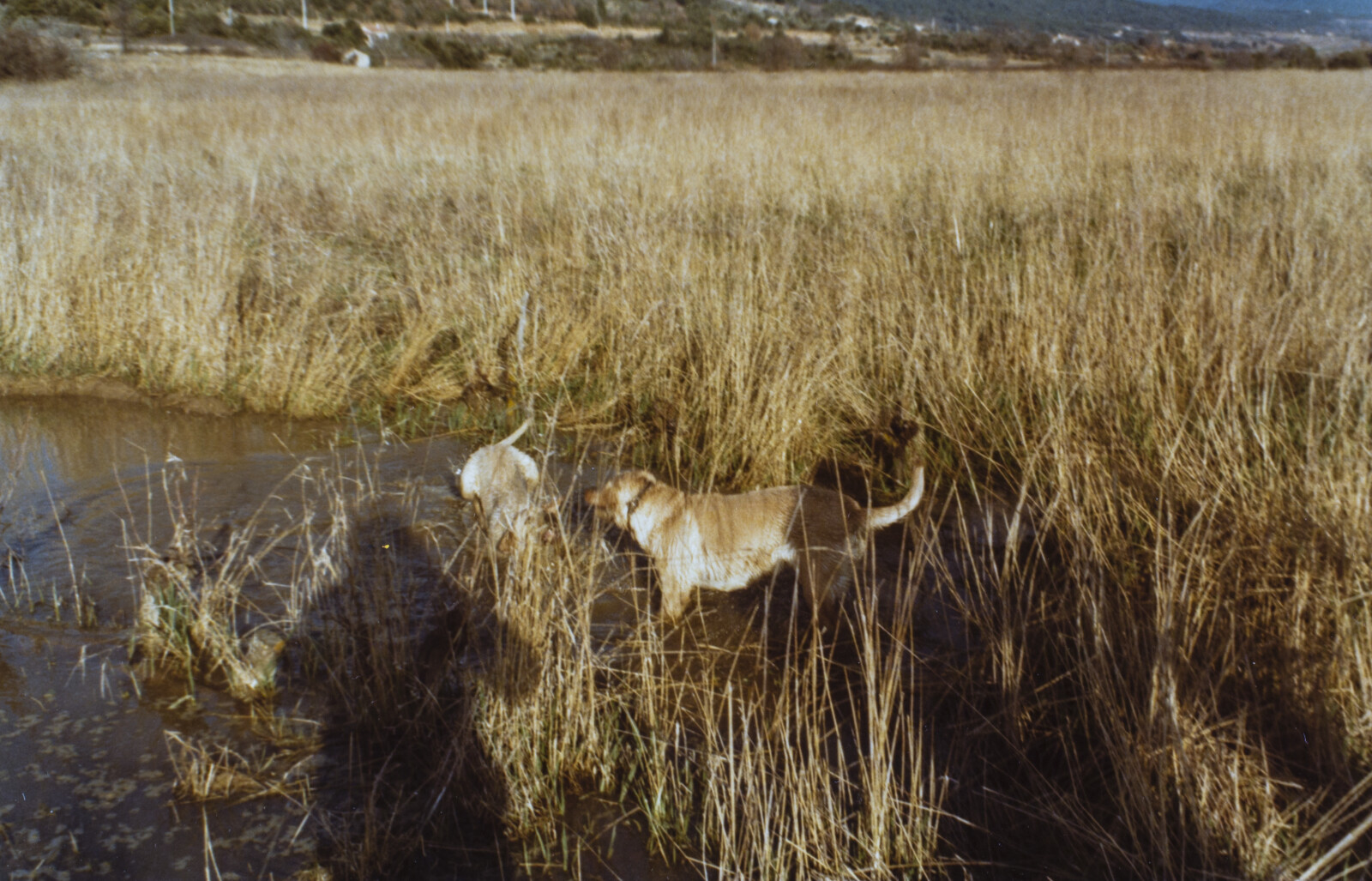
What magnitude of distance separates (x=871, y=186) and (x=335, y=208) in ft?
17.4

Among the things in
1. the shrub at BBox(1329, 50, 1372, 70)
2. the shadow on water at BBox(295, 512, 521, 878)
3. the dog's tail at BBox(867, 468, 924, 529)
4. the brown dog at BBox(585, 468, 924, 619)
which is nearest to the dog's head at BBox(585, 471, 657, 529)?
the brown dog at BBox(585, 468, 924, 619)

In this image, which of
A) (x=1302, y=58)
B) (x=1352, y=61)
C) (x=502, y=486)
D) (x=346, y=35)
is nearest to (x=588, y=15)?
(x=346, y=35)

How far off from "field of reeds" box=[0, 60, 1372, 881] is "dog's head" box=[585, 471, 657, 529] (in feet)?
0.91

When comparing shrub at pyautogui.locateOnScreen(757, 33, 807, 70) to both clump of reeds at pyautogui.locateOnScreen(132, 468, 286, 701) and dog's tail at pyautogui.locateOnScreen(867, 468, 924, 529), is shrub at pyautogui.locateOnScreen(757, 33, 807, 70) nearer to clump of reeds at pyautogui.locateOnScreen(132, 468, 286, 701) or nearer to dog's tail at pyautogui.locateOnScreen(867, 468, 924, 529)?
dog's tail at pyautogui.locateOnScreen(867, 468, 924, 529)

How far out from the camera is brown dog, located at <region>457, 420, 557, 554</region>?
3.64 metres

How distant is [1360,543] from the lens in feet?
8.68

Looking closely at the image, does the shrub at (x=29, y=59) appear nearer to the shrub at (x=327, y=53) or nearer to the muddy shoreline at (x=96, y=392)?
the shrub at (x=327, y=53)

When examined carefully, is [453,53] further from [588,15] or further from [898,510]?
[898,510]

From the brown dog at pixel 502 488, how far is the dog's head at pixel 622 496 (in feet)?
0.80

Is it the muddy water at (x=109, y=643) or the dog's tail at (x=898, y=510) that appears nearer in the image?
the muddy water at (x=109, y=643)

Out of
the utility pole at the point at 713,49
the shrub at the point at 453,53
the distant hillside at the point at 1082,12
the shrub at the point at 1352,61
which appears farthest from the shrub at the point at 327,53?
the distant hillside at the point at 1082,12

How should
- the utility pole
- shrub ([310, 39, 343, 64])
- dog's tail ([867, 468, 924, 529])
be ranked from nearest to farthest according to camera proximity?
dog's tail ([867, 468, 924, 529]), the utility pole, shrub ([310, 39, 343, 64])

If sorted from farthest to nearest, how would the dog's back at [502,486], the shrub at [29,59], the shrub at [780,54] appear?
1. the shrub at [780,54]
2. the shrub at [29,59]
3. the dog's back at [502,486]

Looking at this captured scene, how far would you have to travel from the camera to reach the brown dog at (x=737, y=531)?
3.62 m
